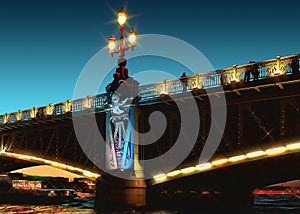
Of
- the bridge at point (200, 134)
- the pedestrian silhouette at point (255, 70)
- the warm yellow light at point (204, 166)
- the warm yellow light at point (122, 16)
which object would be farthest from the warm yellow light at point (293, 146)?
the warm yellow light at point (122, 16)

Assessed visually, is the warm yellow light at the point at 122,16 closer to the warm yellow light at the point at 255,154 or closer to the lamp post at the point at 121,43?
the lamp post at the point at 121,43

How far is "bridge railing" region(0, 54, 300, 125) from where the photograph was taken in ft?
65.8

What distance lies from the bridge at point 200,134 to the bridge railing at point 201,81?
0.05m

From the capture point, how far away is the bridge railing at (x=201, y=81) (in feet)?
65.8

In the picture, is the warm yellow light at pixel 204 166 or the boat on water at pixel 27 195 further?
the boat on water at pixel 27 195

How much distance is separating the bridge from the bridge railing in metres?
0.05

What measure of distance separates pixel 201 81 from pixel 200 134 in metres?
3.20

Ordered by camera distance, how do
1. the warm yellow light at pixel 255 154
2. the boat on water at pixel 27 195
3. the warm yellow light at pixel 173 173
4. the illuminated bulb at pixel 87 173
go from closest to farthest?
the warm yellow light at pixel 255 154 → the warm yellow light at pixel 173 173 → the illuminated bulb at pixel 87 173 → the boat on water at pixel 27 195

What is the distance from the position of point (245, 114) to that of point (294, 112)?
287 centimetres

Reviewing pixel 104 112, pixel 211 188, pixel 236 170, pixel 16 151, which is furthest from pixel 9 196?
pixel 236 170

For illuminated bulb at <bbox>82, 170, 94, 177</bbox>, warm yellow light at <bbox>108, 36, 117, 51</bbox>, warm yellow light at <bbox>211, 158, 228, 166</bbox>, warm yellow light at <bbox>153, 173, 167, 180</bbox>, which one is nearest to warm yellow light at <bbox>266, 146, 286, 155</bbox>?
warm yellow light at <bbox>211, 158, 228, 166</bbox>

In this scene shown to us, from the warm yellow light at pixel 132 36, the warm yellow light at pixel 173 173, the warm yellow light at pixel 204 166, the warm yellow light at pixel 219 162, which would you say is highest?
the warm yellow light at pixel 132 36

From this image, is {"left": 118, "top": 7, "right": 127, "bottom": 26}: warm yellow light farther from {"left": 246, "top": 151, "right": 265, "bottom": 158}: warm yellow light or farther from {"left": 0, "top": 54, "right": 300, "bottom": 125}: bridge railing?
{"left": 246, "top": 151, "right": 265, "bottom": 158}: warm yellow light

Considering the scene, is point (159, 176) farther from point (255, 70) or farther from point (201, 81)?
point (255, 70)
